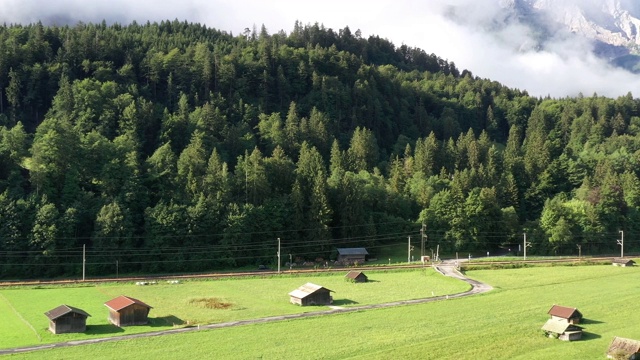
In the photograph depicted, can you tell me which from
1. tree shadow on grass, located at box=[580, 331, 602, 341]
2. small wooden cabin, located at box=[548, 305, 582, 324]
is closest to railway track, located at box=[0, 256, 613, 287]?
small wooden cabin, located at box=[548, 305, 582, 324]

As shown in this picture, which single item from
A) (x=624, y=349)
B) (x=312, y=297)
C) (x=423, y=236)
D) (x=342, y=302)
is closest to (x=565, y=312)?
(x=624, y=349)

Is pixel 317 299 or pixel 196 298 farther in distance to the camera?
pixel 196 298

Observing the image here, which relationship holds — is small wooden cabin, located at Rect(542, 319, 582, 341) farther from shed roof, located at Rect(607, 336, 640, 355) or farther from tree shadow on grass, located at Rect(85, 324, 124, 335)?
tree shadow on grass, located at Rect(85, 324, 124, 335)

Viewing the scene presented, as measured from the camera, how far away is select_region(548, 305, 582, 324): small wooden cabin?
174 feet

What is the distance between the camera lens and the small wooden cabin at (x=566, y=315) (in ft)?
174

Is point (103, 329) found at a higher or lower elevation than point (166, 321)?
lower

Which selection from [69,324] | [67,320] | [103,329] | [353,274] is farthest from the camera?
[353,274]

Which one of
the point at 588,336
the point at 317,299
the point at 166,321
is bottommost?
the point at 166,321

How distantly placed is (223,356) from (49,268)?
51.7 m

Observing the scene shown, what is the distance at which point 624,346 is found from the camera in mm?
45406

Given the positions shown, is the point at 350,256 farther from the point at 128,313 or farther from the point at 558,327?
the point at 558,327

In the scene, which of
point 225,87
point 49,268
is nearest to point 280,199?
point 49,268

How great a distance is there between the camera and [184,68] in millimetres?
149375

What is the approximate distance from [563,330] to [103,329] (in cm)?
3888
